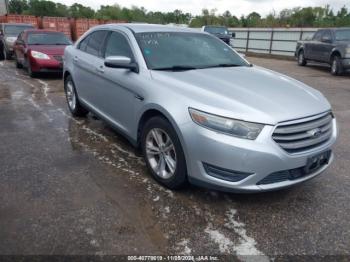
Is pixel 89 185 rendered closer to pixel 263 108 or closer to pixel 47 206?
pixel 47 206

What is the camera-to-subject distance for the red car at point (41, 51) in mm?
10227

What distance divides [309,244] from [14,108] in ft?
20.1

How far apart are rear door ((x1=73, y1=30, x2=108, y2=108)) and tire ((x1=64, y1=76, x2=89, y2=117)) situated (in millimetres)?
292

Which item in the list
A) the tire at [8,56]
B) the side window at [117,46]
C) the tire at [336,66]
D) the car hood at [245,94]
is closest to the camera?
the car hood at [245,94]

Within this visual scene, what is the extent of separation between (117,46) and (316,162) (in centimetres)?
281

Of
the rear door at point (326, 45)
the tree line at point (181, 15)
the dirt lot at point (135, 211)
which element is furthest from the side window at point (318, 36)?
the tree line at point (181, 15)

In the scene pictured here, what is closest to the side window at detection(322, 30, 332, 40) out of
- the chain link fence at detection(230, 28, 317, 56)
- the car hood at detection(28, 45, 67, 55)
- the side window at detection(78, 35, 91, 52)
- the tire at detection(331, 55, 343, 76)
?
the tire at detection(331, 55, 343, 76)

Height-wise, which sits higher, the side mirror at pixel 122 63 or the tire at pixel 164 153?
the side mirror at pixel 122 63

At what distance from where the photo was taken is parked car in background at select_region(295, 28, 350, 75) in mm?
12062

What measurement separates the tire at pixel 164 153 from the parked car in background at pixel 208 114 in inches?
0.4

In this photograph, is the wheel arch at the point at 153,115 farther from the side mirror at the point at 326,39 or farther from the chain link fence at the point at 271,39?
the chain link fence at the point at 271,39

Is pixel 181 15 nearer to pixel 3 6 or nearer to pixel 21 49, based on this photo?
pixel 3 6

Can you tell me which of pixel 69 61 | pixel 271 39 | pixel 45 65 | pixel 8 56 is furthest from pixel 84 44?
pixel 271 39

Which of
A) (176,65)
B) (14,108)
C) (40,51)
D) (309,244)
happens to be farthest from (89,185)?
(40,51)
